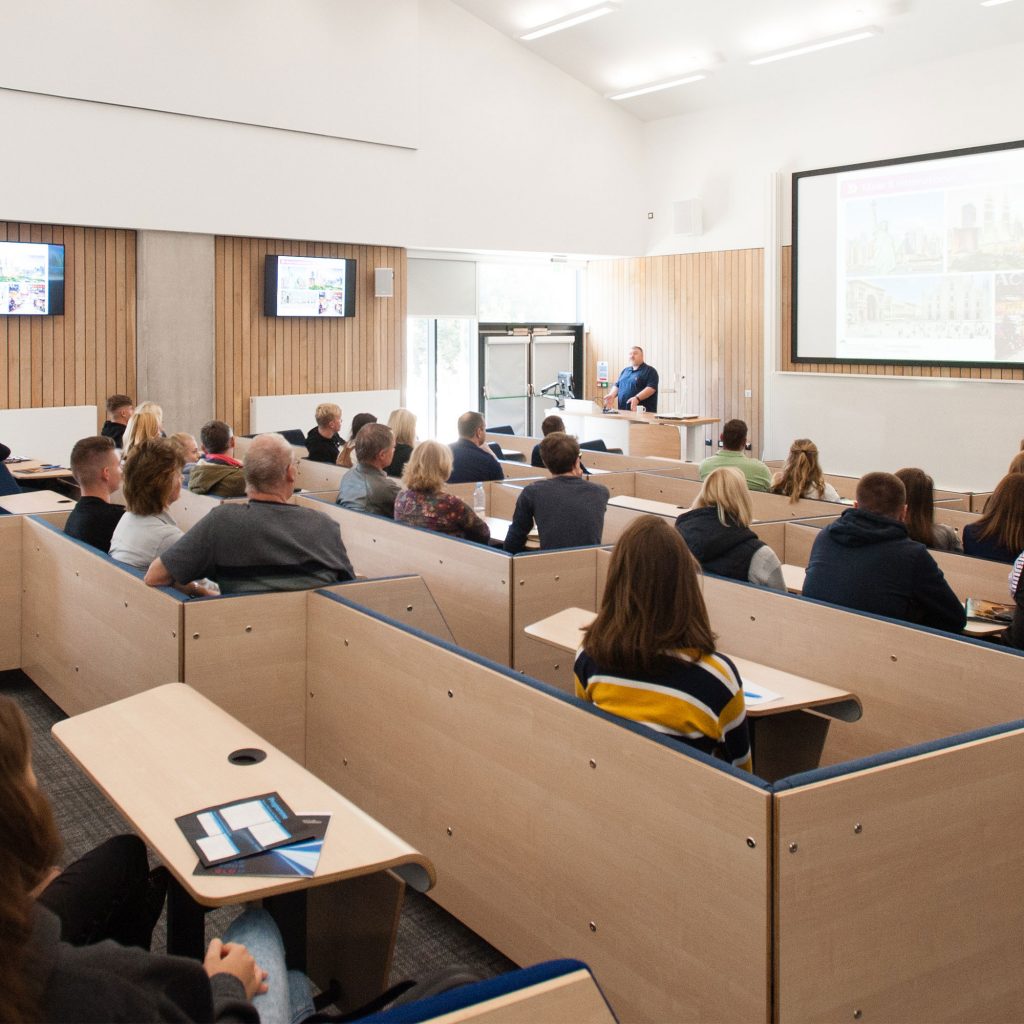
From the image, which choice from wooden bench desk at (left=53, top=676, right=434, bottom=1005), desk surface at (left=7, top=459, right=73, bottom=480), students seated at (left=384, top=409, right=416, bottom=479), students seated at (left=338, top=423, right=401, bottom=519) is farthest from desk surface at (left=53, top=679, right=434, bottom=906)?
desk surface at (left=7, top=459, right=73, bottom=480)

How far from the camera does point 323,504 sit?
21.5 feet

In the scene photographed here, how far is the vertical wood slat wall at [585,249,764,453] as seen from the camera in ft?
45.6

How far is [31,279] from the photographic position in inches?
411

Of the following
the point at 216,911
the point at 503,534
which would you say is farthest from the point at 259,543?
the point at 503,534

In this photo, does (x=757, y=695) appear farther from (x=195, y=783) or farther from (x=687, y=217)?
(x=687, y=217)

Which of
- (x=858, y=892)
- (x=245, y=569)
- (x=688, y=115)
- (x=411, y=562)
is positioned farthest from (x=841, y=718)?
(x=688, y=115)

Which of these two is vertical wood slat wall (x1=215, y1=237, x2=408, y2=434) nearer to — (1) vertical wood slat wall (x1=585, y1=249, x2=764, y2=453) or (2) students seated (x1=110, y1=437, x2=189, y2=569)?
(1) vertical wood slat wall (x1=585, y1=249, x2=764, y2=453)

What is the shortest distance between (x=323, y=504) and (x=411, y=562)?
3.71 ft

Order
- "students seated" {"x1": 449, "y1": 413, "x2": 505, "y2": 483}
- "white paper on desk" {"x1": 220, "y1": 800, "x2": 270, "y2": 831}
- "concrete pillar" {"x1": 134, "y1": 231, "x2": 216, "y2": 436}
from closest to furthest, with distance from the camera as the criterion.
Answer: "white paper on desk" {"x1": 220, "y1": 800, "x2": 270, "y2": 831} < "students seated" {"x1": 449, "y1": 413, "x2": 505, "y2": 483} < "concrete pillar" {"x1": 134, "y1": 231, "x2": 216, "y2": 436}

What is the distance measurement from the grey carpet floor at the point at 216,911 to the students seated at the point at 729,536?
5.56ft

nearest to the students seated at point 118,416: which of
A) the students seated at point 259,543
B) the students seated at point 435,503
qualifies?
the students seated at point 435,503

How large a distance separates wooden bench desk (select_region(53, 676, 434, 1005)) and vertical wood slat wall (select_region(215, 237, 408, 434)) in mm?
9181

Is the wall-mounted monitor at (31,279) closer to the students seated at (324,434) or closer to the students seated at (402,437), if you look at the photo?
the students seated at (324,434)

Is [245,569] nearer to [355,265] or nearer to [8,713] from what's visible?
[8,713]
